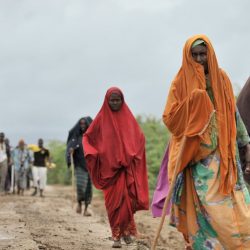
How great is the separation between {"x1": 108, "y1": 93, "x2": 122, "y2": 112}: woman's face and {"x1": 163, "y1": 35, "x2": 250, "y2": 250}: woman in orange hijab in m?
2.94

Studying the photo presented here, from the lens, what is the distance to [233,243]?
19.6ft

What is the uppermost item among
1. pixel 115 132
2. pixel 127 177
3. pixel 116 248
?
pixel 115 132

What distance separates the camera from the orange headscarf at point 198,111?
6145 mm

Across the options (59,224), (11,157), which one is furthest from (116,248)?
(11,157)

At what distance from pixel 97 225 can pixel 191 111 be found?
595 cm

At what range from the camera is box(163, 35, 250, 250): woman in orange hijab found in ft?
19.9

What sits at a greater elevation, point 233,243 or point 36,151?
point 36,151

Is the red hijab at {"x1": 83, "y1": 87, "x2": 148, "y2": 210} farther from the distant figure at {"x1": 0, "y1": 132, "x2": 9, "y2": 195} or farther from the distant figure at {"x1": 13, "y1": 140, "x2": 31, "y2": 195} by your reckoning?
the distant figure at {"x1": 13, "y1": 140, "x2": 31, "y2": 195}

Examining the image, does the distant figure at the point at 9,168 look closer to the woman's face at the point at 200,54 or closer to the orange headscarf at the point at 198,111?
the orange headscarf at the point at 198,111

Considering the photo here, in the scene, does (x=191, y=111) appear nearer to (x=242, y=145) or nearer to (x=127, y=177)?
(x=242, y=145)

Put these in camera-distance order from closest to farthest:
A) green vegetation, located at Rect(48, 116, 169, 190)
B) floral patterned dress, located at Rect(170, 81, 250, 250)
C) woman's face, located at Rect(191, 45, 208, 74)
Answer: floral patterned dress, located at Rect(170, 81, 250, 250) → woman's face, located at Rect(191, 45, 208, 74) → green vegetation, located at Rect(48, 116, 169, 190)

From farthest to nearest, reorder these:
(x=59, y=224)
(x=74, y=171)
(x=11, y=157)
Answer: (x=11, y=157)
(x=74, y=171)
(x=59, y=224)

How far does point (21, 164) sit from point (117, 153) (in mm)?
14874

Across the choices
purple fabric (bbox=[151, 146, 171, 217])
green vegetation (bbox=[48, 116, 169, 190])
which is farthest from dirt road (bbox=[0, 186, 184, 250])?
green vegetation (bbox=[48, 116, 169, 190])
